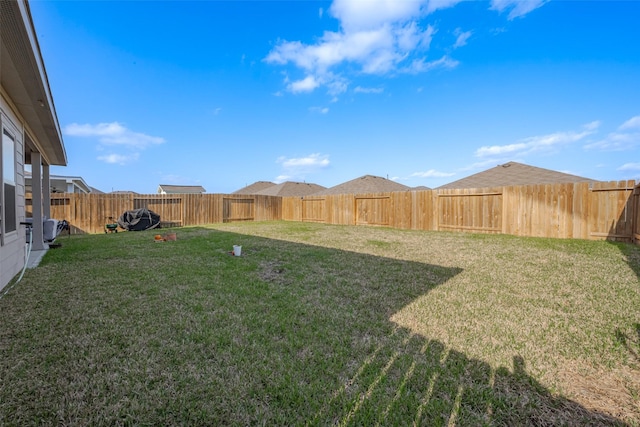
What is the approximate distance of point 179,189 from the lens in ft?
104

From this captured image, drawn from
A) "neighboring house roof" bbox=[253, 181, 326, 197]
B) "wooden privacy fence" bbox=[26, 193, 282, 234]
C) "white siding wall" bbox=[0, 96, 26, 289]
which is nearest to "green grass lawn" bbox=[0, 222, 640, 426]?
"white siding wall" bbox=[0, 96, 26, 289]

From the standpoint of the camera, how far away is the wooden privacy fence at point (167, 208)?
36.5 feet

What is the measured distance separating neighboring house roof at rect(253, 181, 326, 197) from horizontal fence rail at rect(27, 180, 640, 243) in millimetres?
7051

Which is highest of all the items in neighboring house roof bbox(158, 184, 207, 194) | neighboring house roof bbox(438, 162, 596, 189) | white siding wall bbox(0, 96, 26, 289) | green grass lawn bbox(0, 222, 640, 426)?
neighboring house roof bbox(158, 184, 207, 194)

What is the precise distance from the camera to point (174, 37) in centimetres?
938

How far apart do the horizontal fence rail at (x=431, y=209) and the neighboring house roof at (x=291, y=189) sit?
23.1 feet

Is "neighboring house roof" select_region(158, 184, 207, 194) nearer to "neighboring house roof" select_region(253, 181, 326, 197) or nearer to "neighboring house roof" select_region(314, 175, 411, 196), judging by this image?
"neighboring house roof" select_region(253, 181, 326, 197)

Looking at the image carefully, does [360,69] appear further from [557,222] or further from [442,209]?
[557,222]

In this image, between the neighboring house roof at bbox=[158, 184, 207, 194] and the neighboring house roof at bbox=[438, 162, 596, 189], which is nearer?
the neighboring house roof at bbox=[438, 162, 596, 189]

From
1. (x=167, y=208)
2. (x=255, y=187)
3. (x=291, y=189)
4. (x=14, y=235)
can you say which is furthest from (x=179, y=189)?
(x=14, y=235)

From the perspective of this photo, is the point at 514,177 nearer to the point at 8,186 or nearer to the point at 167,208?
the point at 8,186

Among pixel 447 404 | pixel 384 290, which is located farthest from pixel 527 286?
pixel 447 404

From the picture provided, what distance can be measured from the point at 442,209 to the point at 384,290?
791cm

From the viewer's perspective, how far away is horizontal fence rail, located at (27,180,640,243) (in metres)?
6.97
